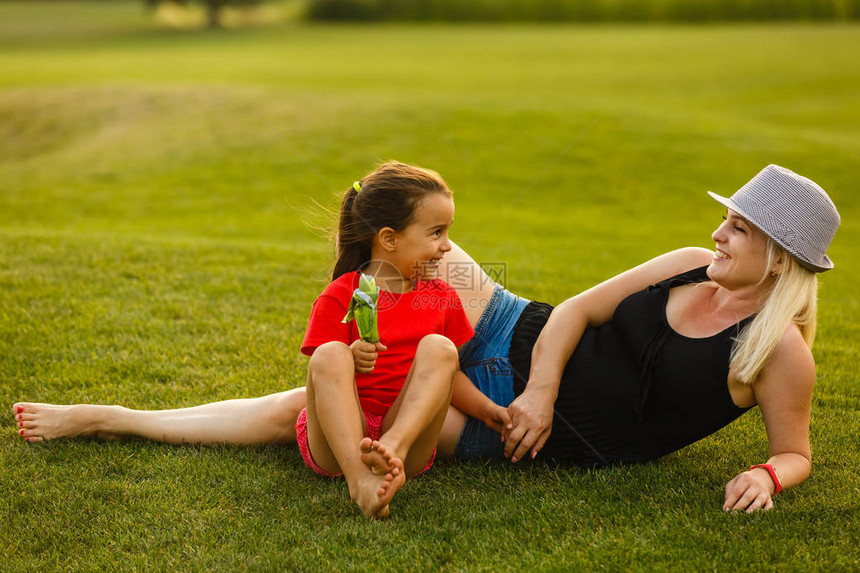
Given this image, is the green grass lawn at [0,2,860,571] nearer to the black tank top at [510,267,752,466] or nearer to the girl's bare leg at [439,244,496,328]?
the black tank top at [510,267,752,466]

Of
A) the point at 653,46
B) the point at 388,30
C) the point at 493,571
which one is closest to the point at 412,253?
the point at 493,571

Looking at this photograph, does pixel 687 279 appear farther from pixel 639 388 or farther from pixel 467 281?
pixel 467 281

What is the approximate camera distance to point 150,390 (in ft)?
14.8

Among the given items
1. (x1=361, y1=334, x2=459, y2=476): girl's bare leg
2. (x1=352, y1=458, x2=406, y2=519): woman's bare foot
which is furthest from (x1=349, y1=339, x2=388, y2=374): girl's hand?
(x1=352, y1=458, x2=406, y2=519): woman's bare foot

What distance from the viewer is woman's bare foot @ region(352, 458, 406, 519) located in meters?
3.07

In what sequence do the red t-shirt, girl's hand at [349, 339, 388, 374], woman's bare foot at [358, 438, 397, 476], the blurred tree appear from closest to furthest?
woman's bare foot at [358, 438, 397, 476]
girl's hand at [349, 339, 388, 374]
the red t-shirt
the blurred tree

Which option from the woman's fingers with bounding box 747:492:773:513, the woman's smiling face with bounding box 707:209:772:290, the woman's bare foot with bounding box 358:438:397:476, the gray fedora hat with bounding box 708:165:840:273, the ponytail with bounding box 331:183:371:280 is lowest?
the woman's fingers with bounding box 747:492:773:513

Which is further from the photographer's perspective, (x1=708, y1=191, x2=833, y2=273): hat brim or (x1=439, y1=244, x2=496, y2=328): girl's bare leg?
(x1=439, y1=244, x2=496, y2=328): girl's bare leg

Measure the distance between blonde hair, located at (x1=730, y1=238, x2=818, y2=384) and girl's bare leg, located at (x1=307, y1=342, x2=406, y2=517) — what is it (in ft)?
4.55

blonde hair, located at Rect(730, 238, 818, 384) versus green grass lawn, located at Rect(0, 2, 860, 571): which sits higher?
blonde hair, located at Rect(730, 238, 818, 384)

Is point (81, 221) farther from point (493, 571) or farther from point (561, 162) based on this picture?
point (493, 571)

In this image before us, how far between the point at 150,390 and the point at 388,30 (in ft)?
119

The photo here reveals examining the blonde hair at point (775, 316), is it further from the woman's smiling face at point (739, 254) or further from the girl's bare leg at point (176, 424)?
the girl's bare leg at point (176, 424)

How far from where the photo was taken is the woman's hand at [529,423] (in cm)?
352
